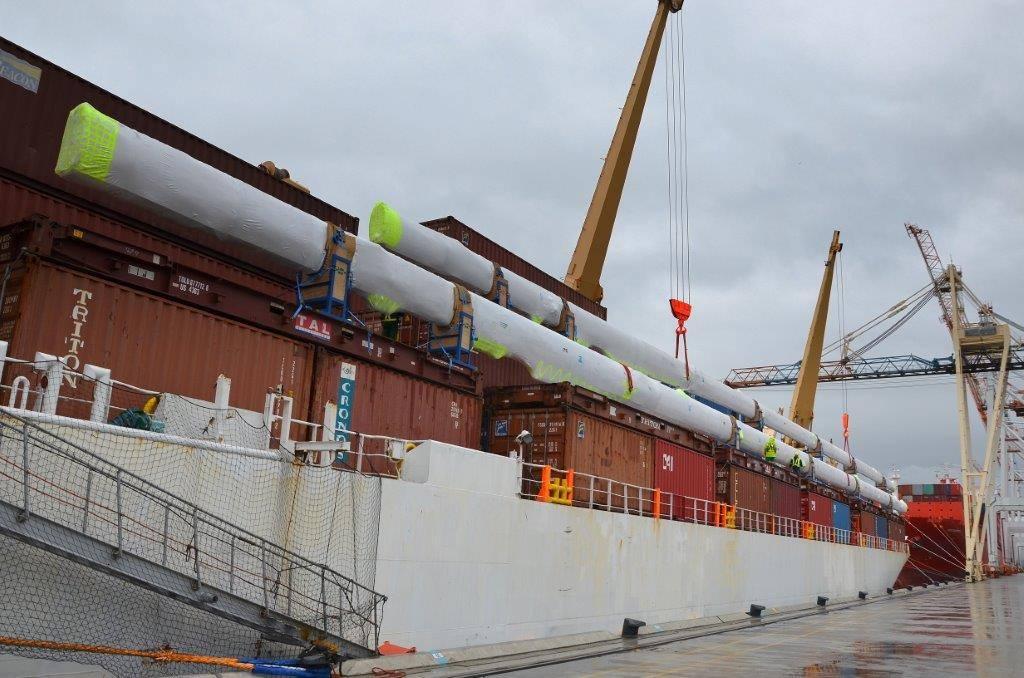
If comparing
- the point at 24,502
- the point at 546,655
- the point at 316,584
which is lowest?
the point at 546,655

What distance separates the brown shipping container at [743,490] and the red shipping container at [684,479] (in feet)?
4.89

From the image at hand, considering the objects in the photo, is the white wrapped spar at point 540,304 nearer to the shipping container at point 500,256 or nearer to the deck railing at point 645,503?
the shipping container at point 500,256

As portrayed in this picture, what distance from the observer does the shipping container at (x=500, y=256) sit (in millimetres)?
23688

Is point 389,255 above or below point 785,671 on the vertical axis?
above

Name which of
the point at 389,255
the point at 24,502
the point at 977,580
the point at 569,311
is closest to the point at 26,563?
the point at 24,502

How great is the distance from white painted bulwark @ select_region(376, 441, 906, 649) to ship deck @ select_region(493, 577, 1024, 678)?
190 cm

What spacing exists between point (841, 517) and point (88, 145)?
148ft

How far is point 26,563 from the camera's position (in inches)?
376

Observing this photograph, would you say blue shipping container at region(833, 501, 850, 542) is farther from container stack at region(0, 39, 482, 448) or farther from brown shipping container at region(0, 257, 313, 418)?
brown shipping container at region(0, 257, 313, 418)

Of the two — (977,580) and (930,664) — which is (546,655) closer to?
(930,664)

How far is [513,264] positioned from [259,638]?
16.5m

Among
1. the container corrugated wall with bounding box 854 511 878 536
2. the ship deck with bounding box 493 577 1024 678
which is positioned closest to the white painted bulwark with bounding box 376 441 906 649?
the ship deck with bounding box 493 577 1024 678

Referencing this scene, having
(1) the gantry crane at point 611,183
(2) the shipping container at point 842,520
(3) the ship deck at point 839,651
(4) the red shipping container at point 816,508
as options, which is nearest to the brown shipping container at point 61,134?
(3) the ship deck at point 839,651

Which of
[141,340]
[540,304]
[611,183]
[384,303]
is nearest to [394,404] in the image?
[384,303]
